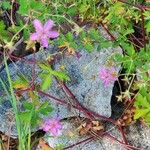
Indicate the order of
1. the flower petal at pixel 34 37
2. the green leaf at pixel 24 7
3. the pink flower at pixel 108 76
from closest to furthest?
the flower petal at pixel 34 37
the green leaf at pixel 24 7
the pink flower at pixel 108 76

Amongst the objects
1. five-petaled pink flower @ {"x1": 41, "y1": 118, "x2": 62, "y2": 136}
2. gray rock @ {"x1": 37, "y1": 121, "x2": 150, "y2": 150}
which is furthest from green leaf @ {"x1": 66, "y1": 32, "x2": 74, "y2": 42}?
gray rock @ {"x1": 37, "y1": 121, "x2": 150, "y2": 150}

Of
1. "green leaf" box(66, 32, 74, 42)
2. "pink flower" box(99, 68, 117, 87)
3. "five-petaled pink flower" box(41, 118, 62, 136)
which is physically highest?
"green leaf" box(66, 32, 74, 42)

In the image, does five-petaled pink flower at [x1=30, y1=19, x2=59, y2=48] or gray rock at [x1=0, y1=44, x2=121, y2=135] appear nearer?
five-petaled pink flower at [x1=30, y1=19, x2=59, y2=48]

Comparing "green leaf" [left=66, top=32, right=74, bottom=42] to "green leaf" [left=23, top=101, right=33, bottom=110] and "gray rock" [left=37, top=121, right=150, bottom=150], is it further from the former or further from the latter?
"gray rock" [left=37, top=121, right=150, bottom=150]

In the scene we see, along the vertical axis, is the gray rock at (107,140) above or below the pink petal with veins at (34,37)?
below

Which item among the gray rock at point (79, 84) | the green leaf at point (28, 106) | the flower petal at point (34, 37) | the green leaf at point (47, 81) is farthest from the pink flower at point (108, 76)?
the flower petal at point (34, 37)

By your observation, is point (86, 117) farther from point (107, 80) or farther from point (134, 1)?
point (134, 1)

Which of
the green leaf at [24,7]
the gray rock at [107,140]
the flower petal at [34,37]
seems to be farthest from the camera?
the gray rock at [107,140]

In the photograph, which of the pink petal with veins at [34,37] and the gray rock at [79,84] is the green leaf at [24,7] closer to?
the pink petal with veins at [34,37]

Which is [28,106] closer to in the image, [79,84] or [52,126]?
[52,126]

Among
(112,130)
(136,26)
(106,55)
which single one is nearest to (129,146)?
(112,130)
